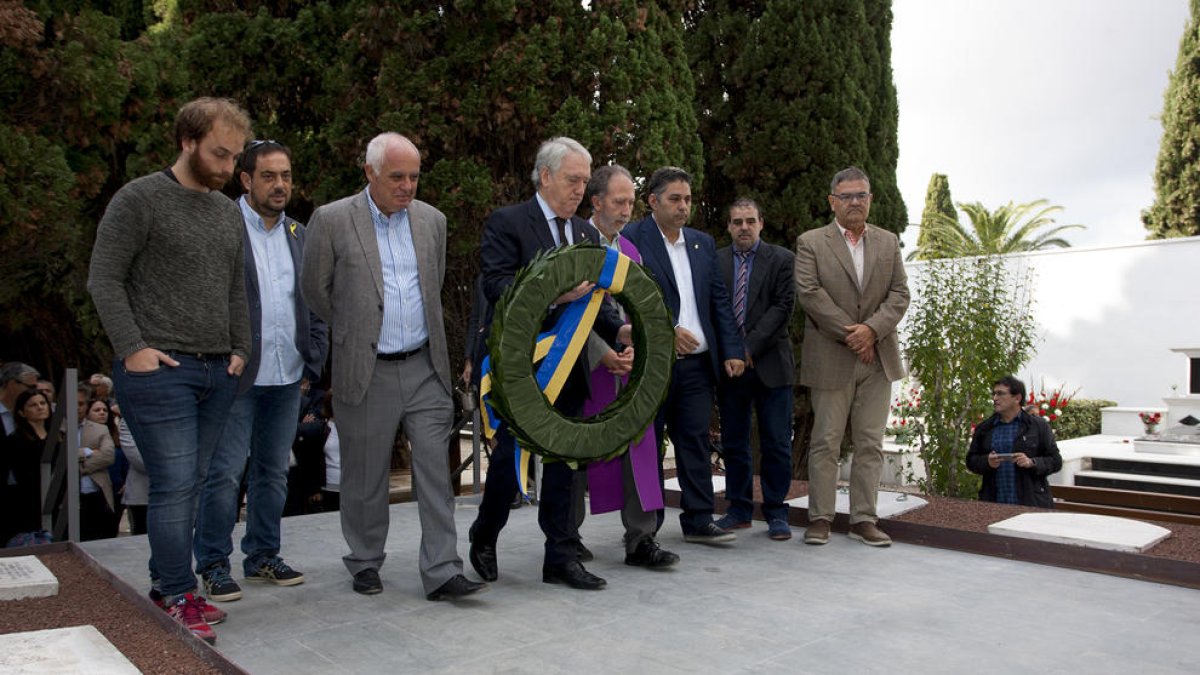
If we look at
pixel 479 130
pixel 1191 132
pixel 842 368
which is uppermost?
pixel 1191 132

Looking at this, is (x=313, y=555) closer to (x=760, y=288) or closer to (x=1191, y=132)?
(x=760, y=288)

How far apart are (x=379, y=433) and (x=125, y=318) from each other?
115 cm

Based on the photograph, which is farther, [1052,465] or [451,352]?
[451,352]

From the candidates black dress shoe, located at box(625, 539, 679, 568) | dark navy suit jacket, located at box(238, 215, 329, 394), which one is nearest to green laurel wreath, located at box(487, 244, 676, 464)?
black dress shoe, located at box(625, 539, 679, 568)

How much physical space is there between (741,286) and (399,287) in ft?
7.37

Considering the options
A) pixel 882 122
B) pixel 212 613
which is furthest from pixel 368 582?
pixel 882 122

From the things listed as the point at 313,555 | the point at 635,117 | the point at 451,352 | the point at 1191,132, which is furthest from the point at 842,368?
the point at 1191,132

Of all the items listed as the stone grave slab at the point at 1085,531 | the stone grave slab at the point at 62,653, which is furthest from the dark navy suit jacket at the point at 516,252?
the stone grave slab at the point at 1085,531

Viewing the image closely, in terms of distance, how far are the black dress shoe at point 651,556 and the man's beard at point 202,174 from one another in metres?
2.39

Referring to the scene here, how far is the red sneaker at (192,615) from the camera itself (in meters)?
3.28

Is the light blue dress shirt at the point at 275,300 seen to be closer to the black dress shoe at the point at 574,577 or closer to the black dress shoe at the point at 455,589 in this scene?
the black dress shoe at the point at 455,589

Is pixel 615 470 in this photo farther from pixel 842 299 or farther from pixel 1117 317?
pixel 1117 317

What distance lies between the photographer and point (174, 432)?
3238mm

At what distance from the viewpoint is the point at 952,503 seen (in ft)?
19.2
